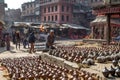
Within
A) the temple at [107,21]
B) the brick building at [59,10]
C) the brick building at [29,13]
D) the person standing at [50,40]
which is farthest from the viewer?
the brick building at [29,13]

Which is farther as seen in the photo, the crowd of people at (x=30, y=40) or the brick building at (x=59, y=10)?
the brick building at (x=59, y=10)

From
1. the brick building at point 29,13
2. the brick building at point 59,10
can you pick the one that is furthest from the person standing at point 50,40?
the brick building at point 29,13

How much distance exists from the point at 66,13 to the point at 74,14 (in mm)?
2758

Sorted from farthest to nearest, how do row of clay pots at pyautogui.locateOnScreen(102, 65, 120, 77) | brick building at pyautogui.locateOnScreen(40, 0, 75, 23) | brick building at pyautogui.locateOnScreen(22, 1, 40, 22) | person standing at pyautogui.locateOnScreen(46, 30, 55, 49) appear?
brick building at pyautogui.locateOnScreen(22, 1, 40, 22)
brick building at pyautogui.locateOnScreen(40, 0, 75, 23)
person standing at pyautogui.locateOnScreen(46, 30, 55, 49)
row of clay pots at pyautogui.locateOnScreen(102, 65, 120, 77)

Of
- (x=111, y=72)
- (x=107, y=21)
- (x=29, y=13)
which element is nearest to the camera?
(x=111, y=72)

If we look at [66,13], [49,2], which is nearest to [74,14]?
[66,13]

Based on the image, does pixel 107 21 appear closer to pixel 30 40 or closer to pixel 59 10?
pixel 30 40

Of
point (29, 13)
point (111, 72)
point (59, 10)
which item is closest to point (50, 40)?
point (111, 72)

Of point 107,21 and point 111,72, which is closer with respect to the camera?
point 111,72

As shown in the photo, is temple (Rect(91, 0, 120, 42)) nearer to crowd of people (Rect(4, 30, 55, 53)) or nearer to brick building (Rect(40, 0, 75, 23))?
crowd of people (Rect(4, 30, 55, 53))

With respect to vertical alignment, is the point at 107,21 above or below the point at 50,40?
above

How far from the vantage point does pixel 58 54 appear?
564 inches

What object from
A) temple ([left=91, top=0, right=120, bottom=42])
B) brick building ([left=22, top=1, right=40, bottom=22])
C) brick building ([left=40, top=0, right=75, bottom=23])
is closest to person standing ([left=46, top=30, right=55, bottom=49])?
temple ([left=91, top=0, right=120, bottom=42])

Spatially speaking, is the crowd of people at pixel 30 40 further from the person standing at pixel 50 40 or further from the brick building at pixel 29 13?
the brick building at pixel 29 13
